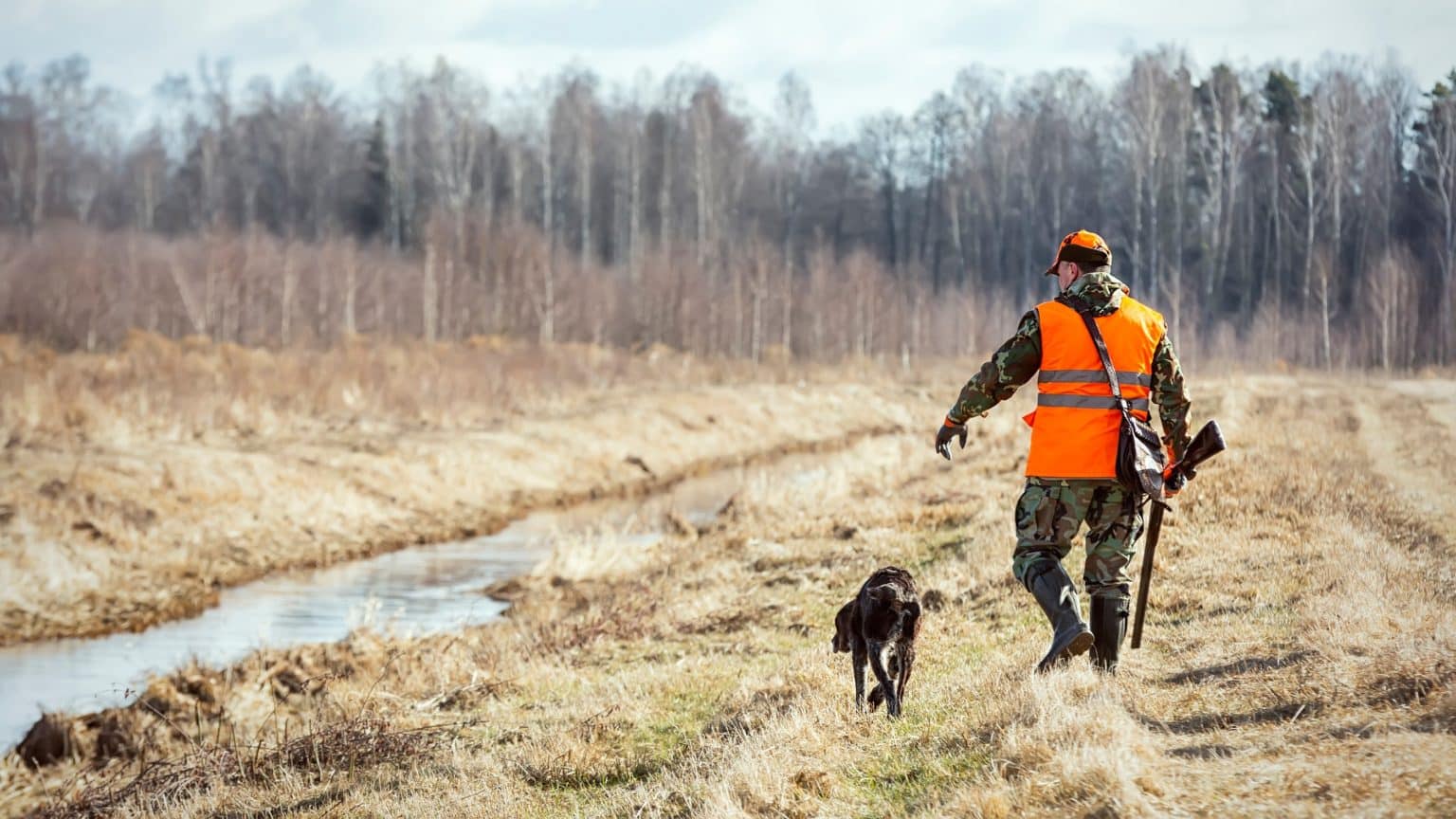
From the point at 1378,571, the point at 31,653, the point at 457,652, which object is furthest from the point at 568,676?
the point at 31,653

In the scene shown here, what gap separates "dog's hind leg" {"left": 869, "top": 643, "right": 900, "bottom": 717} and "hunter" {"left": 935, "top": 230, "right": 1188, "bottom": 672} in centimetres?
68

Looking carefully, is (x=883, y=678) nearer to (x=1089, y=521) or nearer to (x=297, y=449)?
(x=1089, y=521)

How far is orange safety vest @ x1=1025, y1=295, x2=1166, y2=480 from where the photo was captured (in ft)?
20.5

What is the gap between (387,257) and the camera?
53.2 metres

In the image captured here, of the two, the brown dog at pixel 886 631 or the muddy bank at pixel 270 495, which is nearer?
the brown dog at pixel 886 631

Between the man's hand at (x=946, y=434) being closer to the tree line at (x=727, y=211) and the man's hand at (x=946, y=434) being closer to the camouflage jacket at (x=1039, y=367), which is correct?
the camouflage jacket at (x=1039, y=367)

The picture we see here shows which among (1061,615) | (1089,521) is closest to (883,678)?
(1061,615)

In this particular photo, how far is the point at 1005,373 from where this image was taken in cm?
641

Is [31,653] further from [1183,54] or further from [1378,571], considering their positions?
[1183,54]

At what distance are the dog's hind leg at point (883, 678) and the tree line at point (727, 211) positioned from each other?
30714mm

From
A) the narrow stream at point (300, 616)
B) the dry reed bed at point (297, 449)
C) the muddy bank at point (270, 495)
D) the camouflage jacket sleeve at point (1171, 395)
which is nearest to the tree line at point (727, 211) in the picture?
the dry reed bed at point (297, 449)

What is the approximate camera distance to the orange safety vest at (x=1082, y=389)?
624cm

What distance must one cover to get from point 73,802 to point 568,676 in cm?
301

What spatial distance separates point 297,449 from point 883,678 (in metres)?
17.5
